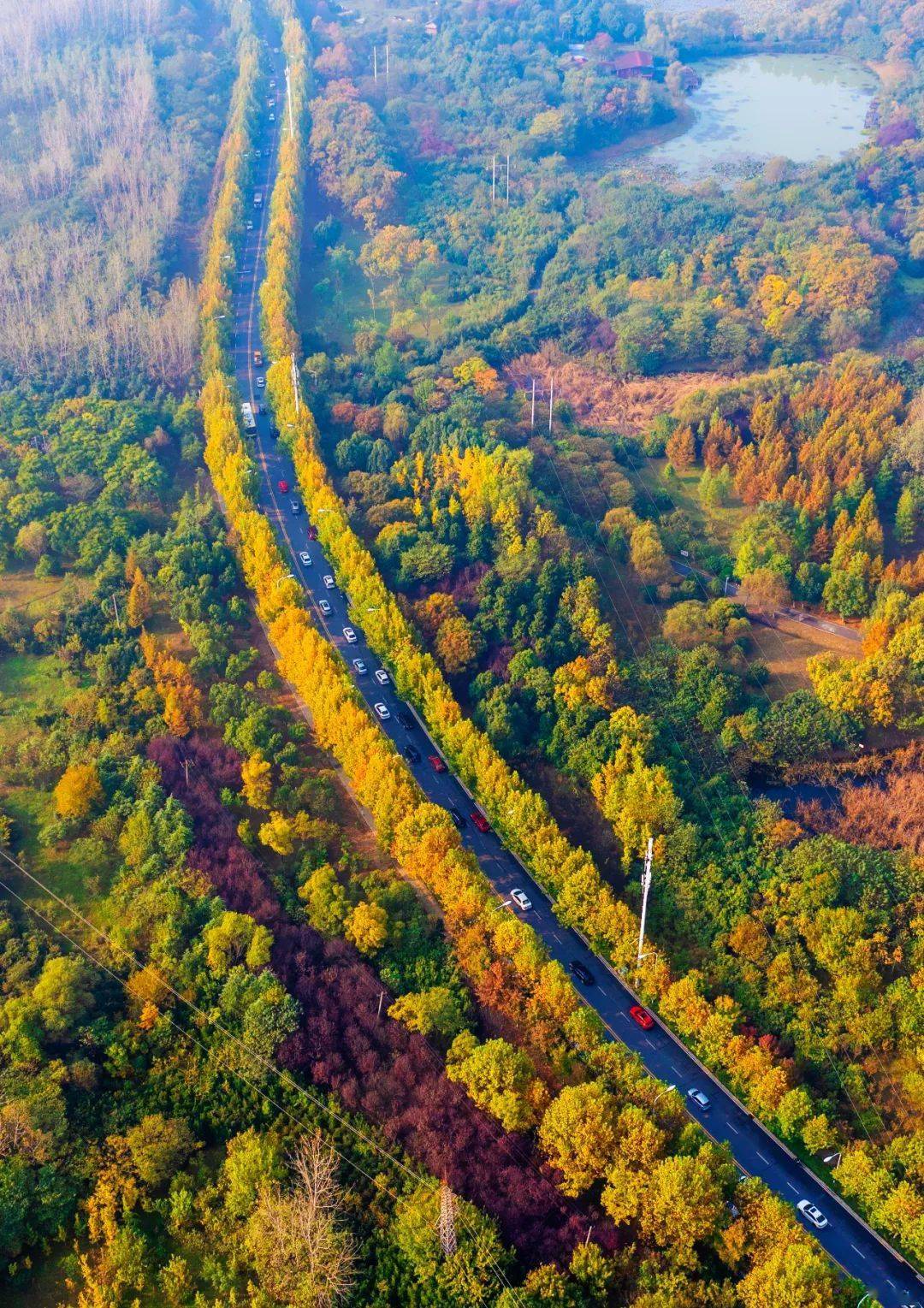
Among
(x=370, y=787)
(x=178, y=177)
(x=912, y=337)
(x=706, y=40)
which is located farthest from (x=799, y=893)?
(x=706, y=40)

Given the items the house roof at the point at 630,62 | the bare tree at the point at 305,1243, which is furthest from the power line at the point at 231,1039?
the house roof at the point at 630,62

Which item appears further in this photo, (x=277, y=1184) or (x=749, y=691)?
(x=749, y=691)

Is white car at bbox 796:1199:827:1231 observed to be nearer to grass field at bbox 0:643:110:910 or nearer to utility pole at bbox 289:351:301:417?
grass field at bbox 0:643:110:910

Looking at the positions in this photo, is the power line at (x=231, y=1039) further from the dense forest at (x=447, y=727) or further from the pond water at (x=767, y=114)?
the pond water at (x=767, y=114)

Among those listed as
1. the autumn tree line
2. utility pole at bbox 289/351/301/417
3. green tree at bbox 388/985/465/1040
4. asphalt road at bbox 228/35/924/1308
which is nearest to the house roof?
utility pole at bbox 289/351/301/417

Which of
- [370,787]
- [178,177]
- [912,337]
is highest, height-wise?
[178,177]

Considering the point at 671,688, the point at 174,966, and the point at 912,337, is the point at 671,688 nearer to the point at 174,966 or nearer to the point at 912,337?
the point at 174,966

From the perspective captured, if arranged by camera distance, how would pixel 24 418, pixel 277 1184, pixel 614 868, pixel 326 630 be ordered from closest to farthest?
pixel 277 1184
pixel 614 868
pixel 326 630
pixel 24 418
